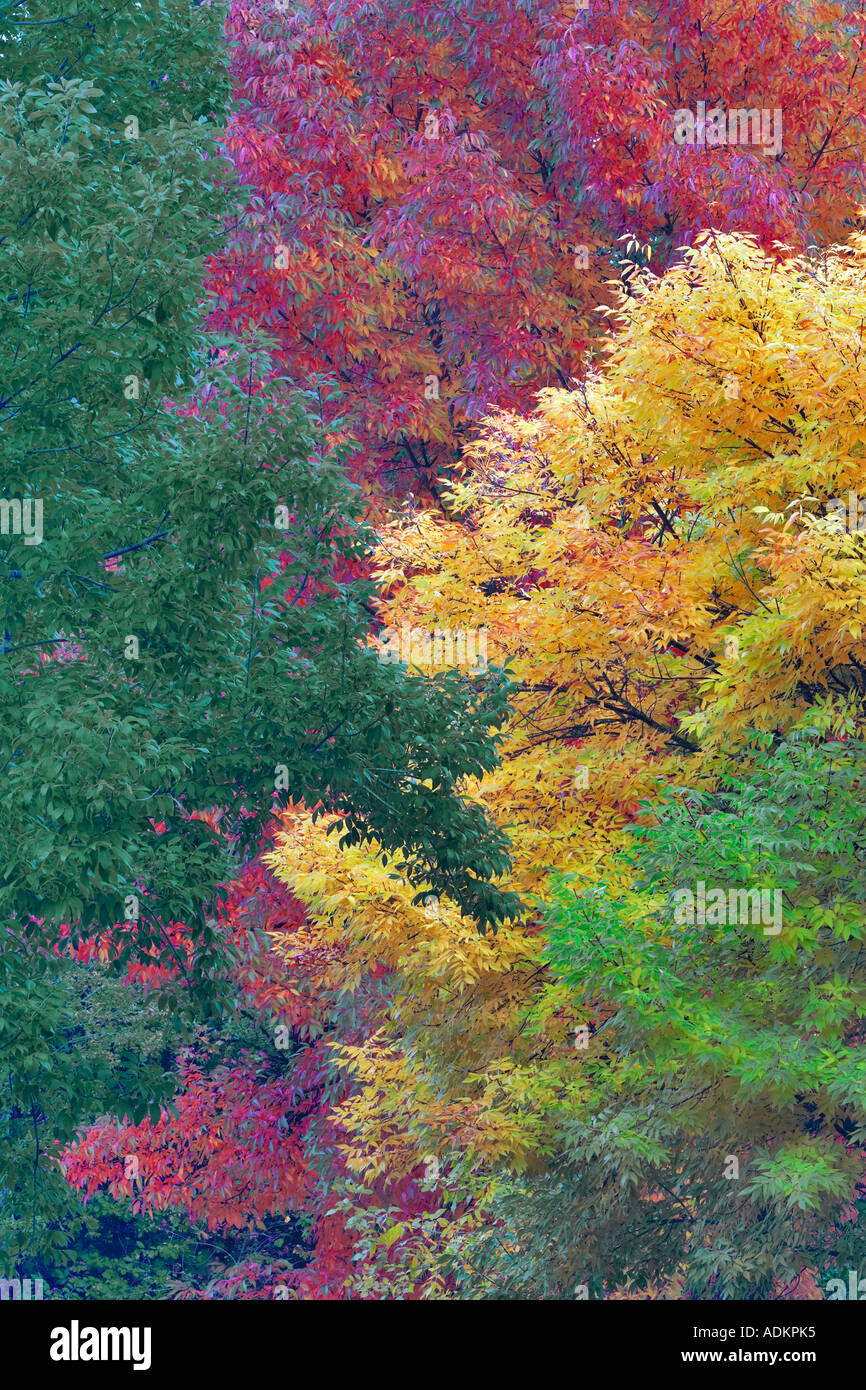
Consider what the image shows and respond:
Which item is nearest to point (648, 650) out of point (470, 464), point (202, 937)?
point (202, 937)

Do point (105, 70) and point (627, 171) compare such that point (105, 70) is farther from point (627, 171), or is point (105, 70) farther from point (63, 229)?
point (627, 171)

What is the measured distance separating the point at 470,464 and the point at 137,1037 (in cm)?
922

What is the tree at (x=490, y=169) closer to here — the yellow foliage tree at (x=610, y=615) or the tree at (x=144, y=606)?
the yellow foliage tree at (x=610, y=615)

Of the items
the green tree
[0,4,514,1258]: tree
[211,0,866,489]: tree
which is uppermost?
[211,0,866,489]: tree
